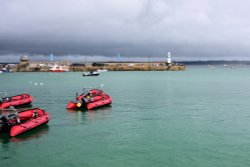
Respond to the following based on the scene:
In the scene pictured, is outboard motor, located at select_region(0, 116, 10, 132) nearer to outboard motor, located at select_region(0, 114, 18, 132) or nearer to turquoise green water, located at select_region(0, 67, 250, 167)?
outboard motor, located at select_region(0, 114, 18, 132)

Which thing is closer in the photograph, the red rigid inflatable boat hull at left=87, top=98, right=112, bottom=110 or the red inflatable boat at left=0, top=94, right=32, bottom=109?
the red rigid inflatable boat hull at left=87, top=98, right=112, bottom=110

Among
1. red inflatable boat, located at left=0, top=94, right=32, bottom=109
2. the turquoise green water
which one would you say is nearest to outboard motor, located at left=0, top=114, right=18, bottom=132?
the turquoise green water

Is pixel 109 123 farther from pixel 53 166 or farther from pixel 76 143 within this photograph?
pixel 53 166

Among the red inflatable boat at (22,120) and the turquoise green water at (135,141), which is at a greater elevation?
the red inflatable boat at (22,120)

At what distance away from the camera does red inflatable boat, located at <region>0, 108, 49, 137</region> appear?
92.3ft

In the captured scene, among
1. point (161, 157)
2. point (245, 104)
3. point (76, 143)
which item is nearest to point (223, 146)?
point (161, 157)

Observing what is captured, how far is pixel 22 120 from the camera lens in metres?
32.0

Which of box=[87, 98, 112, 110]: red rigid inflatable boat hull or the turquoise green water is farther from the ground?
box=[87, 98, 112, 110]: red rigid inflatable boat hull

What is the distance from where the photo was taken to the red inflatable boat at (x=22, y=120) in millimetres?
28125

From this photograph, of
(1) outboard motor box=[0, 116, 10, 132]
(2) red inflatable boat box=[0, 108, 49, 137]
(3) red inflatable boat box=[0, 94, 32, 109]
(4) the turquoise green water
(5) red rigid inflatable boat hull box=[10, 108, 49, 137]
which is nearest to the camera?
(4) the turquoise green water

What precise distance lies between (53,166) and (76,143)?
5426 mm

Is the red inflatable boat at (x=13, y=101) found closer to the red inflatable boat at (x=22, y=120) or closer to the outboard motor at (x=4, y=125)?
the red inflatable boat at (x=22, y=120)

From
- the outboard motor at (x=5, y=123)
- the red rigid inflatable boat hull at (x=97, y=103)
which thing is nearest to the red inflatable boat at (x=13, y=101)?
the red rigid inflatable boat hull at (x=97, y=103)

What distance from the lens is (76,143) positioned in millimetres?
25781
